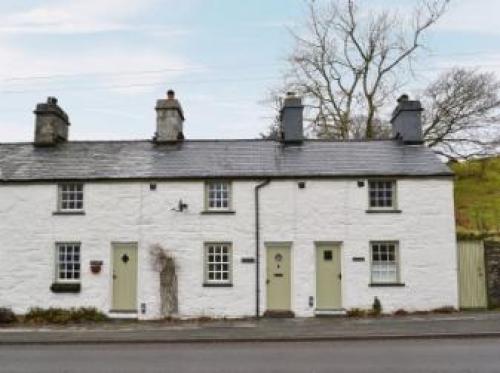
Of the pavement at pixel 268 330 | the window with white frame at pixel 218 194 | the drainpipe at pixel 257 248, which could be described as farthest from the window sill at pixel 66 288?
the drainpipe at pixel 257 248

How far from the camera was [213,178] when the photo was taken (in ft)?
65.3

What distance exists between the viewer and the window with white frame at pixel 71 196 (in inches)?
798

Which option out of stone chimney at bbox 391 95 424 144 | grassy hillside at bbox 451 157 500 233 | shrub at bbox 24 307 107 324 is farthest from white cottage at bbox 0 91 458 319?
grassy hillside at bbox 451 157 500 233

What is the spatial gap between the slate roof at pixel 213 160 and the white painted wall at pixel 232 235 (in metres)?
0.47

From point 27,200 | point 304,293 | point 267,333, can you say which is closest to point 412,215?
point 304,293

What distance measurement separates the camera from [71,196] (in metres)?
20.4

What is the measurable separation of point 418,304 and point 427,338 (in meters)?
5.12

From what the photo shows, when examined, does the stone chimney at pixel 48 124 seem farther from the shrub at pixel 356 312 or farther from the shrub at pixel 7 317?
the shrub at pixel 356 312

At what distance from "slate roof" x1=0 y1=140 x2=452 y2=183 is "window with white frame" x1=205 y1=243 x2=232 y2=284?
8.24 feet

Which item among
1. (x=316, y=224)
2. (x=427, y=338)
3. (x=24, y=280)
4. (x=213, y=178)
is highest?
(x=213, y=178)

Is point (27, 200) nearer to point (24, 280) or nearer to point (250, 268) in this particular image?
point (24, 280)

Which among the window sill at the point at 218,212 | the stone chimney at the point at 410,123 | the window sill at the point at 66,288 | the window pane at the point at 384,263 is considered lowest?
the window sill at the point at 66,288

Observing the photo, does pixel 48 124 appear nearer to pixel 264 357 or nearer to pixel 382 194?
pixel 382 194

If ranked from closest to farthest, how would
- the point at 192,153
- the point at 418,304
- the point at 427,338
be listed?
the point at 427,338 < the point at 418,304 < the point at 192,153
